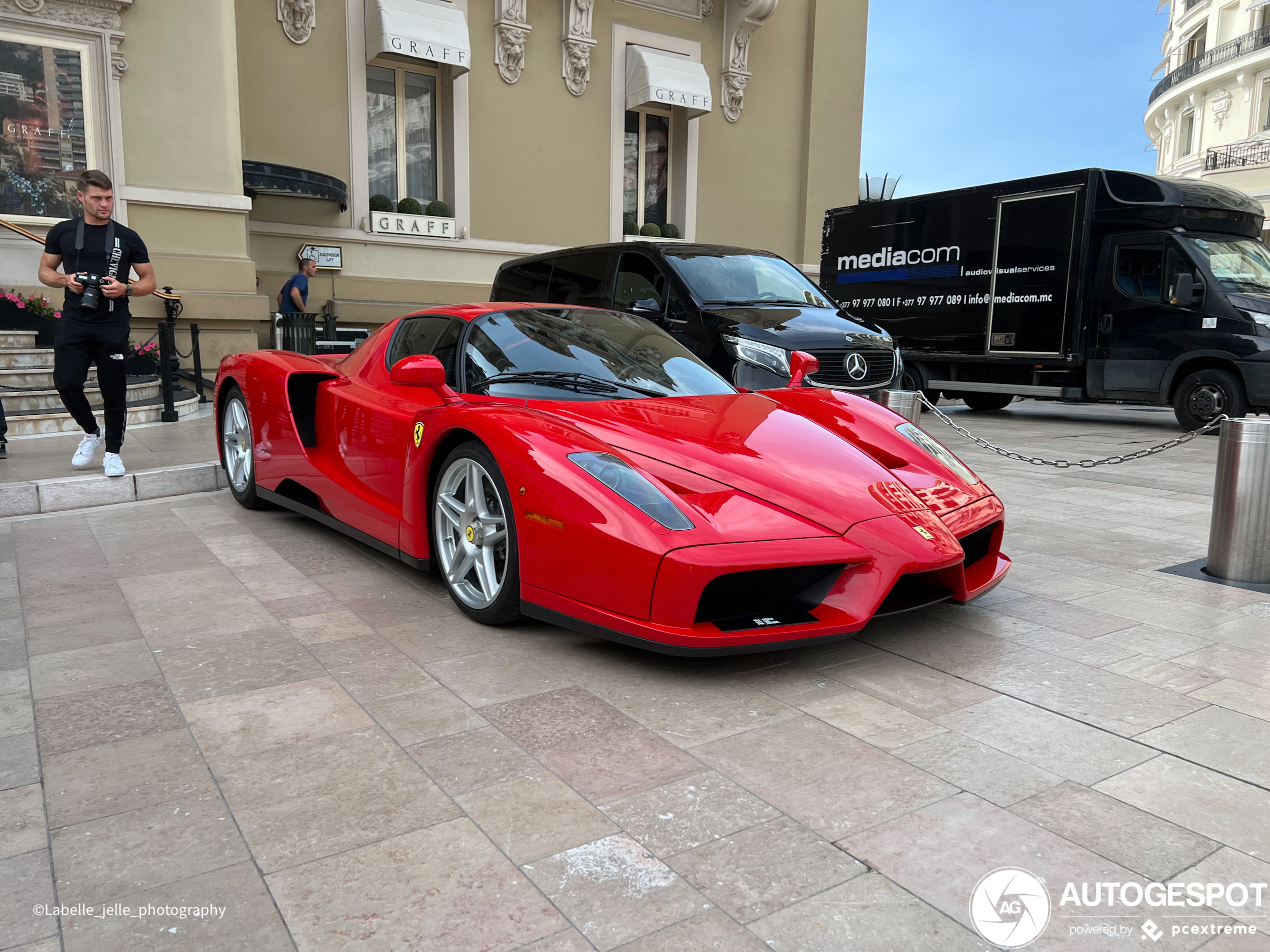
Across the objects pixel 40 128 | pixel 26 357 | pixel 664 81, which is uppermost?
pixel 664 81

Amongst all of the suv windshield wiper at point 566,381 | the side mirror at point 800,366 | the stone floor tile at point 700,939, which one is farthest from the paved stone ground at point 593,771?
the side mirror at point 800,366

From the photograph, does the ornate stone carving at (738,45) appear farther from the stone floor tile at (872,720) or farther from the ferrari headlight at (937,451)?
the stone floor tile at (872,720)

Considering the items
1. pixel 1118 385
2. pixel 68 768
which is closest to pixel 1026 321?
pixel 1118 385

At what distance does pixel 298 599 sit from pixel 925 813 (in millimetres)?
2661

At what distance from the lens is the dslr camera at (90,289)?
18.3 feet

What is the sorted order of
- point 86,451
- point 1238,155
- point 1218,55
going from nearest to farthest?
point 86,451
point 1238,155
point 1218,55

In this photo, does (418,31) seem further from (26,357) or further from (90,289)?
(90,289)

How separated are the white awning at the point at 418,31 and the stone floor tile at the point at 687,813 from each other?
12941mm

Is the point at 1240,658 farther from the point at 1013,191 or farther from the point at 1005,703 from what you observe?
the point at 1013,191

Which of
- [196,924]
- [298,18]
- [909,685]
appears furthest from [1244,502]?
[298,18]

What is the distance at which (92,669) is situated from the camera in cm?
306

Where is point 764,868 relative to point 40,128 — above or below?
below

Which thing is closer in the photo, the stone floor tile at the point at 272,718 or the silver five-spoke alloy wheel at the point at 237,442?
the stone floor tile at the point at 272,718

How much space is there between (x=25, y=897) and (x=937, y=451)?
334cm
